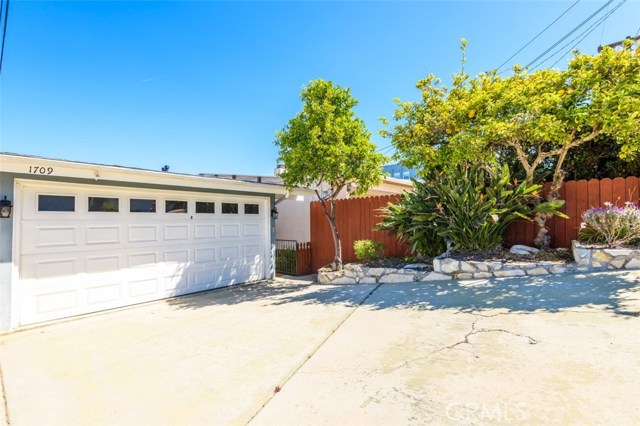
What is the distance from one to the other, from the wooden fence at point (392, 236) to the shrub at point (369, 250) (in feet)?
1.65

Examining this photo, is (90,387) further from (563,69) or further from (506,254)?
(563,69)

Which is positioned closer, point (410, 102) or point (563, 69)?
point (563, 69)

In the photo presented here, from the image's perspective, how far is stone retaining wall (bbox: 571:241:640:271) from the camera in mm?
5039

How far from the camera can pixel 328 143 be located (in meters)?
6.58

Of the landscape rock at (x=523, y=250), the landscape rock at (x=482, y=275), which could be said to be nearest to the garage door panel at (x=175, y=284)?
the landscape rock at (x=482, y=275)

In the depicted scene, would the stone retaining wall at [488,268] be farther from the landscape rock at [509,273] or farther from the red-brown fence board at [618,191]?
the red-brown fence board at [618,191]

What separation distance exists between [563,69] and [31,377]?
356 inches

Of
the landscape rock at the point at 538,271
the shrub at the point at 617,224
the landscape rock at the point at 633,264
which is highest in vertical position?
the shrub at the point at 617,224

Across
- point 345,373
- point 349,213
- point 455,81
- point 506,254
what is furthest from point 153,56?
point 506,254

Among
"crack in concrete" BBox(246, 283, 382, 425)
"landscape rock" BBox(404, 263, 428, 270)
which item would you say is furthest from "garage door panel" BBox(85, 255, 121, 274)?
"landscape rock" BBox(404, 263, 428, 270)

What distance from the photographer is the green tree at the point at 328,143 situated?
6.52m

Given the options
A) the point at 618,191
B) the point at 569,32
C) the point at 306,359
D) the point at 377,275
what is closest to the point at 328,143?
the point at 377,275

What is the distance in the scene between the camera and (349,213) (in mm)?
9164

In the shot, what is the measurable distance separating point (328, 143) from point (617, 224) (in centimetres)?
519
